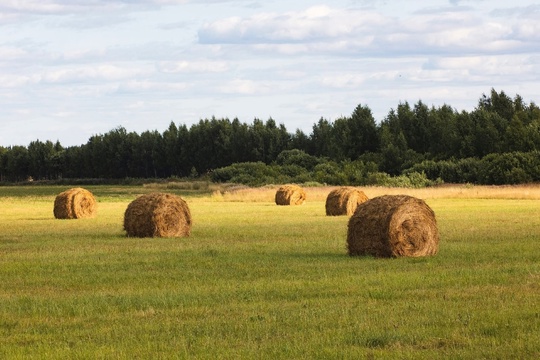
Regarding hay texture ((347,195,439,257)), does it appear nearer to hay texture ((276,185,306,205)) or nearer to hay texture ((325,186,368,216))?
hay texture ((325,186,368,216))

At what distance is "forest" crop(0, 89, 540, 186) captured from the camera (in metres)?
96.9

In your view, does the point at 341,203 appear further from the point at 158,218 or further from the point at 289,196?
the point at 158,218

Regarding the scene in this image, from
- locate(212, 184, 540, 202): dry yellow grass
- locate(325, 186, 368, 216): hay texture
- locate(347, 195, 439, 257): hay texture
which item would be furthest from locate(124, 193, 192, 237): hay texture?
locate(212, 184, 540, 202): dry yellow grass

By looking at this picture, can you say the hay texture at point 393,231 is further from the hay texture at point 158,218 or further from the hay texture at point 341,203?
the hay texture at point 341,203

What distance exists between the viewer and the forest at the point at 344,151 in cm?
9694

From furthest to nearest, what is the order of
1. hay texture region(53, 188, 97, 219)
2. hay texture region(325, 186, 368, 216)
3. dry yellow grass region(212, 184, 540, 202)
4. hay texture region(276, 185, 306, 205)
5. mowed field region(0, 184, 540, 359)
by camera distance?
dry yellow grass region(212, 184, 540, 202)
hay texture region(276, 185, 306, 205)
hay texture region(325, 186, 368, 216)
hay texture region(53, 188, 97, 219)
mowed field region(0, 184, 540, 359)

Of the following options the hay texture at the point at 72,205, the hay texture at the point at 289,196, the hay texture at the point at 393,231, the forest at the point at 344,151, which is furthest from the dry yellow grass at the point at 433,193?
the hay texture at the point at 393,231

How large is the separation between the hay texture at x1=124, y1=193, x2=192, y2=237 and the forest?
2186 inches

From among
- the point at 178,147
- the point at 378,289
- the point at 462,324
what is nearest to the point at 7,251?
the point at 378,289

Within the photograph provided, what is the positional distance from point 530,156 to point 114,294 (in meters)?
74.7

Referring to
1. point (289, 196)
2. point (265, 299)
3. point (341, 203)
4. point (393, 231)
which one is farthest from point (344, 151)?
point (265, 299)

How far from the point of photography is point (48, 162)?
197250 millimetres

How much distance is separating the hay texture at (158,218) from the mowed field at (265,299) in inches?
63.1

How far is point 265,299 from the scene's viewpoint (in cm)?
1628
